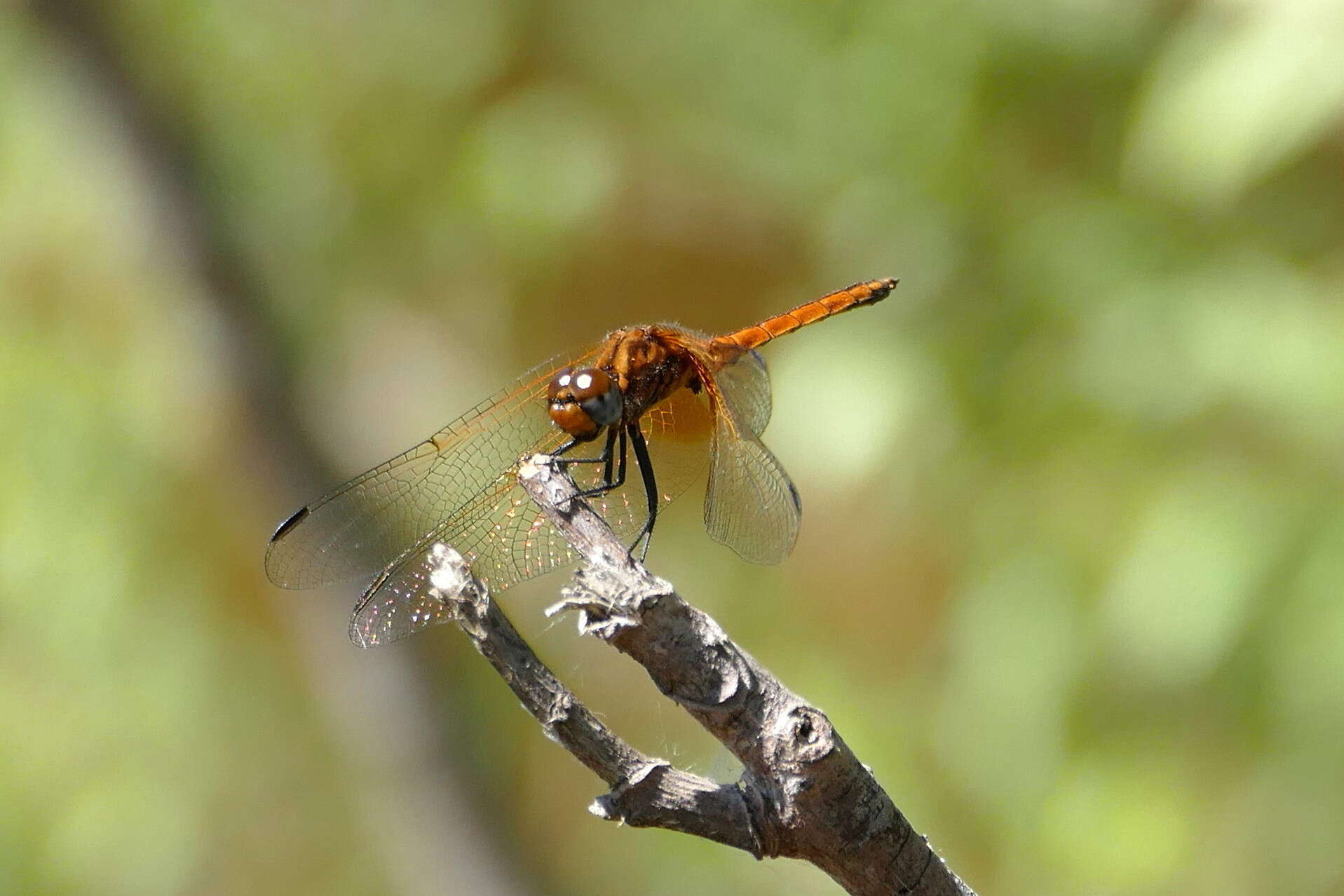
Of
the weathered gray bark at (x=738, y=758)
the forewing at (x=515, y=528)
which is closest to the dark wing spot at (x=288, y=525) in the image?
the forewing at (x=515, y=528)

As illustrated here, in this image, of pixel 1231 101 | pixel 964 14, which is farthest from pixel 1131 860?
pixel 964 14

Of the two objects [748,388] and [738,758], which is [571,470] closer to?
[748,388]

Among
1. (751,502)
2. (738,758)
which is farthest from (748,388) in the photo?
(738,758)

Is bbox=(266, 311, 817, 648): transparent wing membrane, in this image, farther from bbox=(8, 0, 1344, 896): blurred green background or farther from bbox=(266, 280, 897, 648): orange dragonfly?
bbox=(8, 0, 1344, 896): blurred green background

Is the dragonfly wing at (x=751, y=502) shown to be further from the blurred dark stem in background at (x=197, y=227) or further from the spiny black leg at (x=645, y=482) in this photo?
the blurred dark stem in background at (x=197, y=227)

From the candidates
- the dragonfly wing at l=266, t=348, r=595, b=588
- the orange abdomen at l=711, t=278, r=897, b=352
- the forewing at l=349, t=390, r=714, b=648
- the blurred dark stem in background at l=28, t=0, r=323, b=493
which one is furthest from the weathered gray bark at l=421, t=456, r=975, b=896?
the blurred dark stem in background at l=28, t=0, r=323, b=493

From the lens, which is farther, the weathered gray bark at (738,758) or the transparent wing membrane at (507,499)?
the transparent wing membrane at (507,499)

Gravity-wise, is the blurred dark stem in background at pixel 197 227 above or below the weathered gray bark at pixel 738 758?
above
